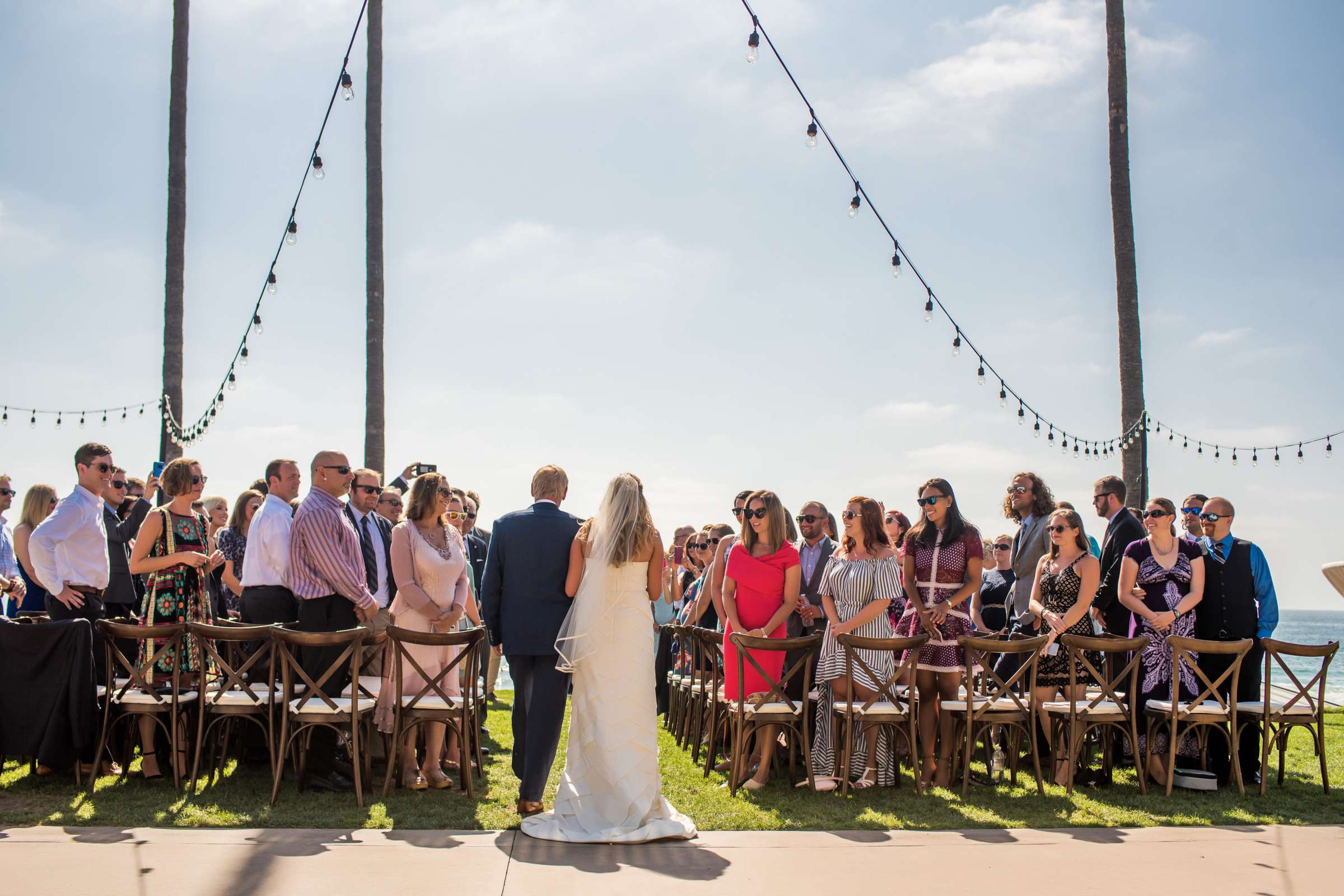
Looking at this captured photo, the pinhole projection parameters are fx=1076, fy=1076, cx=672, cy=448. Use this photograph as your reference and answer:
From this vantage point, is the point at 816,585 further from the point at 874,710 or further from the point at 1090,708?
the point at 1090,708

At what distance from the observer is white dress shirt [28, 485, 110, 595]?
6.93 metres

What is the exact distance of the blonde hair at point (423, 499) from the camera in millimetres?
6750

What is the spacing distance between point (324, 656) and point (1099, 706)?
191 inches

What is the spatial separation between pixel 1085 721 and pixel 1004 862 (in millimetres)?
2062

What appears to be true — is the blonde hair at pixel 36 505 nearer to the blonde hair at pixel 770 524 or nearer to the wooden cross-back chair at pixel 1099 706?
the blonde hair at pixel 770 524

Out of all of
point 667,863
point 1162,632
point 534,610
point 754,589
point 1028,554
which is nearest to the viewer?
point 667,863

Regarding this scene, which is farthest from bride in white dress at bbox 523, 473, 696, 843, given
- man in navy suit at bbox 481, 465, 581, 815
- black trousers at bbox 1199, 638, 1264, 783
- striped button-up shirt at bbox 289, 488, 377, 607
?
black trousers at bbox 1199, 638, 1264, 783

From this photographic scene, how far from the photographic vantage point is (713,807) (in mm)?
6176

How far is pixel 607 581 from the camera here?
19.2 ft

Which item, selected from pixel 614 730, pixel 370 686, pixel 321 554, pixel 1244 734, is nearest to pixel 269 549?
pixel 321 554

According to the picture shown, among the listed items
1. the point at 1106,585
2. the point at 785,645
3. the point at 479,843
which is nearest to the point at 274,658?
the point at 479,843

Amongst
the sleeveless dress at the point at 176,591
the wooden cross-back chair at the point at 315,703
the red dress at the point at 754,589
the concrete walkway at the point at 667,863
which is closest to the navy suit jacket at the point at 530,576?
the wooden cross-back chair at the point at 315,703

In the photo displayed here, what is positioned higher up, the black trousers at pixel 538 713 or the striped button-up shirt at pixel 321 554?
the striped button-up shirt at pixel 321 554

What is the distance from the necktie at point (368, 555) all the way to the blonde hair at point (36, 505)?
259 centimetres
